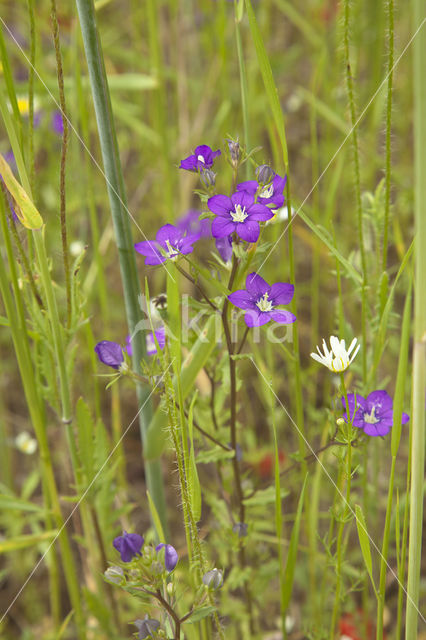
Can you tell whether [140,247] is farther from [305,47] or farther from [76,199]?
[305,47]

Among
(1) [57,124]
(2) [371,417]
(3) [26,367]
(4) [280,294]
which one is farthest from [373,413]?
(1) [57,124]

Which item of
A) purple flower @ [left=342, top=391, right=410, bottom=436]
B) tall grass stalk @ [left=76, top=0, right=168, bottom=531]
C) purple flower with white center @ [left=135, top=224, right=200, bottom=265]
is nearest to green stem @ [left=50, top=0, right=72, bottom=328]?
tall grass stalk @ [left=76, top=0, right=168, bottom=531]

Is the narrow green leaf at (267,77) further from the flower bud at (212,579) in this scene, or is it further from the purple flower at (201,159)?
the flower bud at (212,579)

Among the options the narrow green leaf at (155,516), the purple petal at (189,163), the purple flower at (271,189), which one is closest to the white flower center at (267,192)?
the purple flower at (271,189)

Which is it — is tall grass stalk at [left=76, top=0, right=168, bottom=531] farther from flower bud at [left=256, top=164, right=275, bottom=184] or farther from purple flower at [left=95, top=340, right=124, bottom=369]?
flower bud at [left=256, top=164, right=275, bottom=184]

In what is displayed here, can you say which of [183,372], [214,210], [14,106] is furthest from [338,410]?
[14,106]

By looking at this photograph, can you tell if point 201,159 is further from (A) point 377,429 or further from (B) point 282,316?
(A) point 377,429
